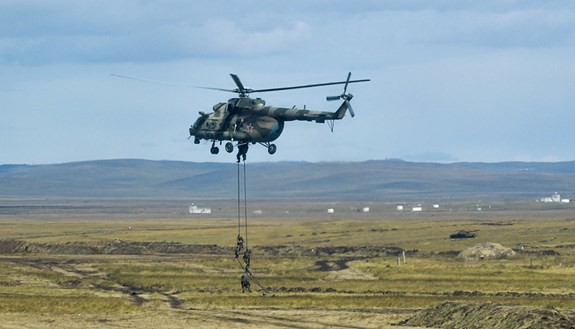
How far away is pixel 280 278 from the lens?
92.8m

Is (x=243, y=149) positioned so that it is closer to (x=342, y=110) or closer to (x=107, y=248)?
(x=342, y=110)

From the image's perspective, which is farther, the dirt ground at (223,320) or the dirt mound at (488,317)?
the dirt ground at (223,320)

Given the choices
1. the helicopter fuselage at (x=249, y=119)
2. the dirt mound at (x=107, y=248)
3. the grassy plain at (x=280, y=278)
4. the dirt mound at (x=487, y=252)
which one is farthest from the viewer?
the dirt mound at (x=107, y=248)

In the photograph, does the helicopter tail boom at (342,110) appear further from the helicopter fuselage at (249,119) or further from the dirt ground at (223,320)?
the dirt ground at (223,320)

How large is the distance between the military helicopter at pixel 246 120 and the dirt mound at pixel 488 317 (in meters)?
11.3

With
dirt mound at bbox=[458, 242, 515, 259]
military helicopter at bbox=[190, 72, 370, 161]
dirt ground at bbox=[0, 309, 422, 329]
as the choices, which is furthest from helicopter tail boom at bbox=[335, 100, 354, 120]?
dirt mound at bbox=[458, 242, 515, 259]

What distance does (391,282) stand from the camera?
8712cm

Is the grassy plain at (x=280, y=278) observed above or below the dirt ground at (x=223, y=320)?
above

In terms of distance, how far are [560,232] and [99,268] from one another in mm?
68515

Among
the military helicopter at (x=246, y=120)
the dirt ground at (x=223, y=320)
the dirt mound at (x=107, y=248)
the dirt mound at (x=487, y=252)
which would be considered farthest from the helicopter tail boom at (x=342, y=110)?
the dirt mound at (x=107, y=248)

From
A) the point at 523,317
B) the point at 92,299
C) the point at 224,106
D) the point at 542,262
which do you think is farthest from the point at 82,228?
the point at 523,317

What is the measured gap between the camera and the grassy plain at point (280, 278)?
218ft

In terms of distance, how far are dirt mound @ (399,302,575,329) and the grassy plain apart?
286 cm

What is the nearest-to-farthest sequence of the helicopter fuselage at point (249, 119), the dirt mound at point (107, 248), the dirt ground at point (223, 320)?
the dirt ground at point (223, 320)
the helicopter fuselage at point (249, 119)
the dirt mound at point (107, 248)
